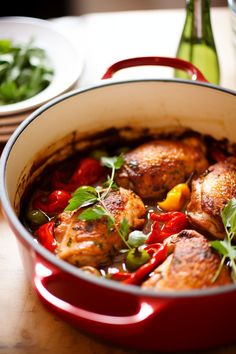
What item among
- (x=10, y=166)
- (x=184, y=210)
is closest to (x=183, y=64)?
(x=184, y=210)

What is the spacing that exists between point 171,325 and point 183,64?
0.94 meters

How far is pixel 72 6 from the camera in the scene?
161 inches

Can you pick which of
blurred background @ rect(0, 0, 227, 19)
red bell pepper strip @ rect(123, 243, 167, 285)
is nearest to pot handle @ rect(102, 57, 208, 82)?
red bell pepper strip @ rect(123, 243, 167, 285)

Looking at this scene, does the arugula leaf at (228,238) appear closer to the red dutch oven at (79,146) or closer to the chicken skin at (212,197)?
the chicken skin at (212,197)

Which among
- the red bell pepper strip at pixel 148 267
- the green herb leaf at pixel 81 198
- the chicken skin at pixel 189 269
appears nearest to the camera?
the chicken skin at pixel 189 269

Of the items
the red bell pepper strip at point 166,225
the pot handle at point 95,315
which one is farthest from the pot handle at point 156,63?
the pot handle at point 95,315

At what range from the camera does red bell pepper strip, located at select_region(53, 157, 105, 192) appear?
1843mm

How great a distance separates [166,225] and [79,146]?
1.62 feet

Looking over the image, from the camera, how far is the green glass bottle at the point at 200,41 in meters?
2.04

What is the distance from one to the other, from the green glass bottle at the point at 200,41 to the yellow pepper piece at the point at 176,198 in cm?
62

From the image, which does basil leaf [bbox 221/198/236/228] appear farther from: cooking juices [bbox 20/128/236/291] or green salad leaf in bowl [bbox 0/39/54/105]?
green salad leaf in bowl [bbox 0/39/54/105]

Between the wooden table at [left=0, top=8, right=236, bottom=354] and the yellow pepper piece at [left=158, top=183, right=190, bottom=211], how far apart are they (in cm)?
49

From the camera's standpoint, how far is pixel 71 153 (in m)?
1.95

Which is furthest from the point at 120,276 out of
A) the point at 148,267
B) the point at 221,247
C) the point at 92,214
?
the point at 221,247
